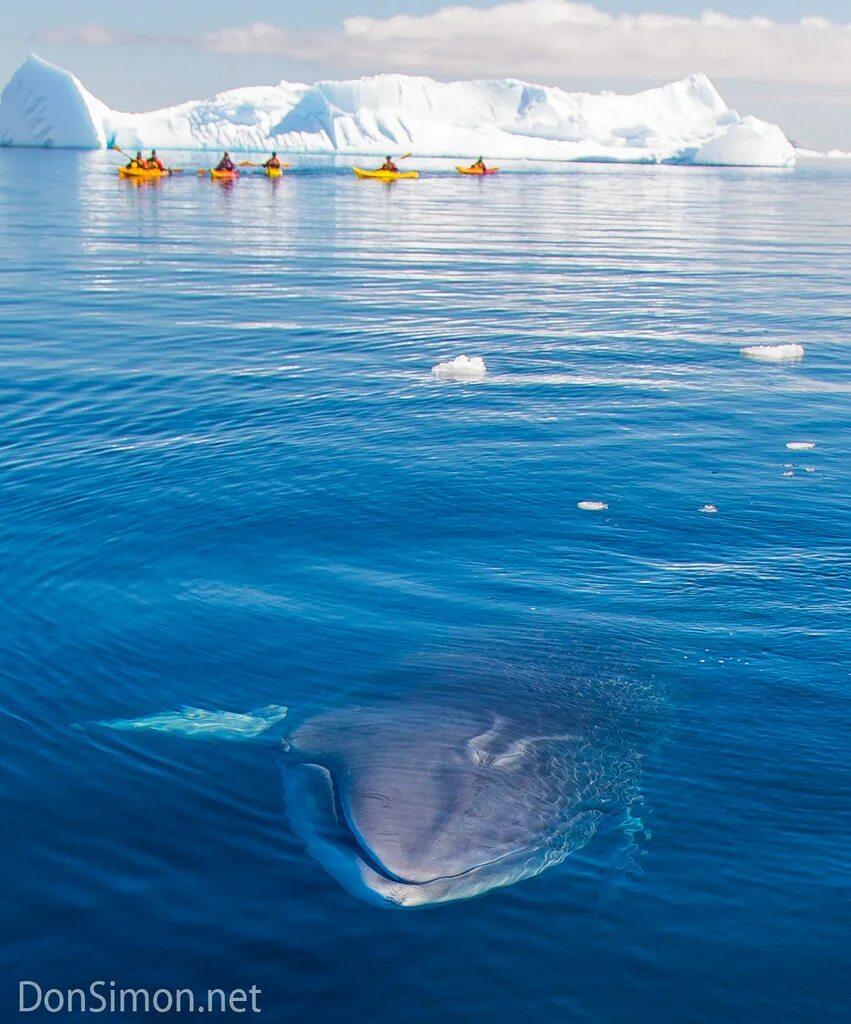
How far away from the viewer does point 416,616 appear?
9.59 m

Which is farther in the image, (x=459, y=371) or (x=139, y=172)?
(x=139, y=172)

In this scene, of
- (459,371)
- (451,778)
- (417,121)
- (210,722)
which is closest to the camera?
(451,778)

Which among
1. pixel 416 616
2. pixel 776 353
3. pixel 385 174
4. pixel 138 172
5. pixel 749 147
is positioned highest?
pixel 749 147

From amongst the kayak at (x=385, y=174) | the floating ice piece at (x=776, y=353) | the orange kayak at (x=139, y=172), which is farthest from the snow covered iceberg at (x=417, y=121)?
the floating ice piece at (x=776, y=353)

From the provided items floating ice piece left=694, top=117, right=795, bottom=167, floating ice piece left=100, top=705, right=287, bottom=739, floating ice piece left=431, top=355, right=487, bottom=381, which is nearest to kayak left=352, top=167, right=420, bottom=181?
floating ice piece left=431, top=355, right=487, bottom=381

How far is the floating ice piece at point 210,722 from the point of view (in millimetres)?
7738

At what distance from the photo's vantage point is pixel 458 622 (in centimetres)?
945

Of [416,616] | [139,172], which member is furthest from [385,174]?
[416,616]

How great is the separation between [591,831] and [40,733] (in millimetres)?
→ 4000

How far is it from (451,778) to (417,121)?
151 metres

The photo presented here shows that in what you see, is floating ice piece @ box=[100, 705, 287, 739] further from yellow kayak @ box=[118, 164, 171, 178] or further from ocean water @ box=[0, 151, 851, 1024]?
yellow kayak @ box=[118, 164, 171, 178]

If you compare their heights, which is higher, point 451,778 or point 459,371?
point 459,371

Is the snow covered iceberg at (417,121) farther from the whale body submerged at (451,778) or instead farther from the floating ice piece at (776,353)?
the whale body submerged at (451,778)

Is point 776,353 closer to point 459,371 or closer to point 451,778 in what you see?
point 459,371
